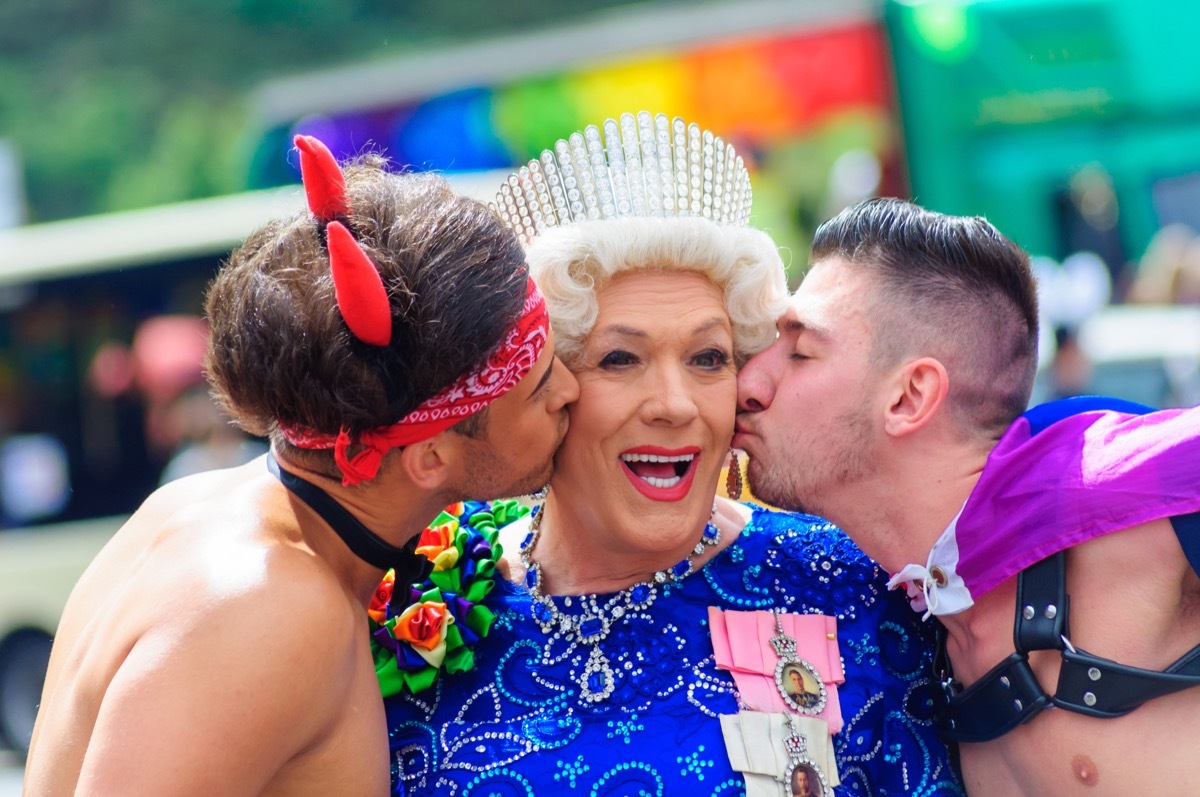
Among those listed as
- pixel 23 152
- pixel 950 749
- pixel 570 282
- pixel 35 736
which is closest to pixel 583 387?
pixel 570 282

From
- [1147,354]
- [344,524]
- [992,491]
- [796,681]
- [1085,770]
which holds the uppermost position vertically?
[344,524]

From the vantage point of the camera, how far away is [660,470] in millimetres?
3449

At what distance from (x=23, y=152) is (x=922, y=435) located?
3069 centimetres

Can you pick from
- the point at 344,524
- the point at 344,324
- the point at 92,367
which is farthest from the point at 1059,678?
the point at 92,367

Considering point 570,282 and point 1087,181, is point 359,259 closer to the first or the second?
point 570,282

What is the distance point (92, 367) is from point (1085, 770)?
9.89 metres

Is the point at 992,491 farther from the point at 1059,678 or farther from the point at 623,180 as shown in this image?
the point at 623,180

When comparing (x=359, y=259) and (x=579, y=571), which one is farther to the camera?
(x=579, y=571)

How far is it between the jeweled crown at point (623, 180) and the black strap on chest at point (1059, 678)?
1.20 metres

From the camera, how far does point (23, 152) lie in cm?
3061

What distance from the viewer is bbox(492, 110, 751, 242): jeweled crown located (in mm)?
3475

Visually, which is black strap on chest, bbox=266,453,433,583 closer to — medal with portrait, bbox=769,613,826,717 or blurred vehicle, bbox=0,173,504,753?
medal with portrait, bbox=769,613,826,717

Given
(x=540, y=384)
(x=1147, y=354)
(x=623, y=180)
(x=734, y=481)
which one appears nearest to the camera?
(x=540, y=384)

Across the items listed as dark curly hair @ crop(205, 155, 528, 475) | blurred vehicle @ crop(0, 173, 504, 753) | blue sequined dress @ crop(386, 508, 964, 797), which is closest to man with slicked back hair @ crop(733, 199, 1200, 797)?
blue sequined dress @ crop(386, 508, 964, 797)
